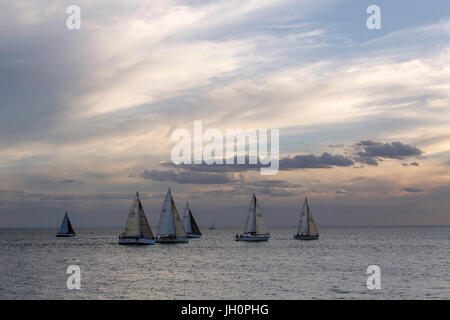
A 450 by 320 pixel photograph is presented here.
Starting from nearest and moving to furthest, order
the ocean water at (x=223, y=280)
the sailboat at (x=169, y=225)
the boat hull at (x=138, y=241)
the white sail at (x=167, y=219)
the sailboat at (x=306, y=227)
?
the ocean water at (x=223, y=280)
the boat hull at (x=138, y=241)
the white sail at (x=167, y=219)
the sailboat at (x=169, y=225)
the sailboat at (x=306, y=227)

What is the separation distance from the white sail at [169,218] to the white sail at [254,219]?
774 inches

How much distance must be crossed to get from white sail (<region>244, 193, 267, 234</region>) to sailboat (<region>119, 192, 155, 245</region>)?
27.6m

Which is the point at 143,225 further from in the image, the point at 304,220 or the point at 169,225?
the point at 304,220

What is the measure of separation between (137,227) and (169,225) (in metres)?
9.80

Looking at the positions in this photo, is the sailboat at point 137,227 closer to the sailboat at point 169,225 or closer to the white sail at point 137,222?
the white sail at point 137,222

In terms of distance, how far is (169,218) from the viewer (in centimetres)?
11144

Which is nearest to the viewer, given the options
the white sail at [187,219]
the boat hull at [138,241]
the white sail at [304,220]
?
the boat hull at [138,241]

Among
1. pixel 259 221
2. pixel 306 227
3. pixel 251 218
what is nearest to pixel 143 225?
pixel 251 218

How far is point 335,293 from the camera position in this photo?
4772 centimetres

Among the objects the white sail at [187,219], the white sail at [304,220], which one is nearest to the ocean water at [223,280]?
the white sail at [304,220]

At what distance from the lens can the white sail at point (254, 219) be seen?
12300 centimetres

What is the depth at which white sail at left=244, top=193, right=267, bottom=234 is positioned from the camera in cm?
12300
